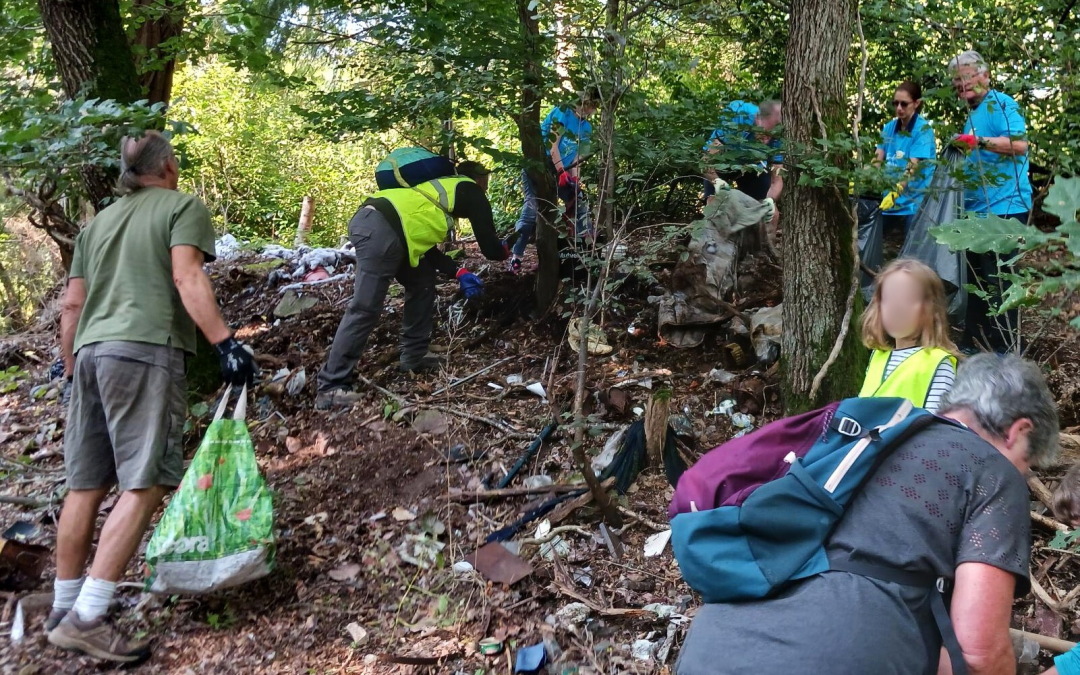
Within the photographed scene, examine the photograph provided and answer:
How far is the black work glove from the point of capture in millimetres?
3324

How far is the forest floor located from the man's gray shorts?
643 millimetres

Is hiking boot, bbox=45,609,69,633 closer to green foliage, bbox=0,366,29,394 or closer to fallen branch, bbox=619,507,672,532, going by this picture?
fallen branch, bbox=619,507,672,532

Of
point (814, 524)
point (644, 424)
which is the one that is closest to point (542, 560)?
point (644, 424)

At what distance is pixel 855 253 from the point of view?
386 centimetres

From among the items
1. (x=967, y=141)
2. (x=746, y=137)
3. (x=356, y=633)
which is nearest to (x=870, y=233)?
(x=746, y=137)

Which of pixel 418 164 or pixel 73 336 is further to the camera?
pixel 418 164

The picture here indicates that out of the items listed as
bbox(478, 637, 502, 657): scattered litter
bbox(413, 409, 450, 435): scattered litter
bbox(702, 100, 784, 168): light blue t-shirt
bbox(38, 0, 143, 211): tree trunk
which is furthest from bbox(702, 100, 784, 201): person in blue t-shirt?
bbox(38, 0, 143, 211): tree trunk

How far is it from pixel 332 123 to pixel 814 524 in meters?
4.15

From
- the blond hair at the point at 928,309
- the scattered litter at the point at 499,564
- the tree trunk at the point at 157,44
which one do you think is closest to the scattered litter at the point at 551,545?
the scattered litter at the point at 499,564

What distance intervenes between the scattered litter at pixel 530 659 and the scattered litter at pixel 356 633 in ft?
2.23

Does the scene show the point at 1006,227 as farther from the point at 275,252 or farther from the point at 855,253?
the point at 275,252

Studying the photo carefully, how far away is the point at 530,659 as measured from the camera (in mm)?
2953

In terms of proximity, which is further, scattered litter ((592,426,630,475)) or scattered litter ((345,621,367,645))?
scattered litter ((592,426,630,475))

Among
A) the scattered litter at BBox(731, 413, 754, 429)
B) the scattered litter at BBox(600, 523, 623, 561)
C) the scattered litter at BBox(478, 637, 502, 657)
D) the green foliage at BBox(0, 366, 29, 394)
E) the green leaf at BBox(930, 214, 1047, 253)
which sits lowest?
the green foliage at BBox(0, 366, 29, 394)
